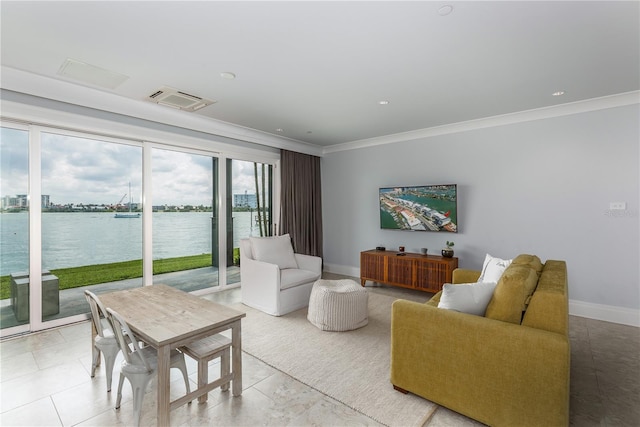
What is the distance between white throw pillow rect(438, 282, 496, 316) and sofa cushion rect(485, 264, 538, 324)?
0.22ft

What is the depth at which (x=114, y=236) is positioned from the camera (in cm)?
373

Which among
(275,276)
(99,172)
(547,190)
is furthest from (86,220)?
(547,190)

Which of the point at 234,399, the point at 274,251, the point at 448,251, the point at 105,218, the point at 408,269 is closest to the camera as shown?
the point at 234,399

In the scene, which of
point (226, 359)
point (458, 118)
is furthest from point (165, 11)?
point (458, 118)

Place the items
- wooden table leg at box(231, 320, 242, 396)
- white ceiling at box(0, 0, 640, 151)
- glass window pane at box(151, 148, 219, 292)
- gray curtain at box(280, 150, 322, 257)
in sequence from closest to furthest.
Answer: white ceiling at box(0, 0, 640, 151), wooden table leg at box(231, 320, 242, 396), glass window pane at box(151, 148, 219, 292), gray curtain at box(280, 150, 322, 257)

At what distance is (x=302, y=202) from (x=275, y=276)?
2.33m

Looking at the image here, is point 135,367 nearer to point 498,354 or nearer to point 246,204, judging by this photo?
point 498,354

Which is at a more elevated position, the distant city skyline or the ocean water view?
the distant city skyline

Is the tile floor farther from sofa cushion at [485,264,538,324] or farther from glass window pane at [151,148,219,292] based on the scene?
glass window pane at [151,148,219,292]

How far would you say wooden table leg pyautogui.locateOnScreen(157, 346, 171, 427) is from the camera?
5.48 ft

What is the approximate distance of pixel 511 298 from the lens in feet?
5.90

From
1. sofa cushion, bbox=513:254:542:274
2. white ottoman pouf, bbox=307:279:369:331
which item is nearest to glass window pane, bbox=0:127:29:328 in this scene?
white ottoman pouf, bbox=307:279:369:331

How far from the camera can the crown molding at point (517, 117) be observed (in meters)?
3.39

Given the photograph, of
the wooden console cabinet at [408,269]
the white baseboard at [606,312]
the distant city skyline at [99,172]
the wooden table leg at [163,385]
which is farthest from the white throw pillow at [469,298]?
the distant city skyline at [99,172]
